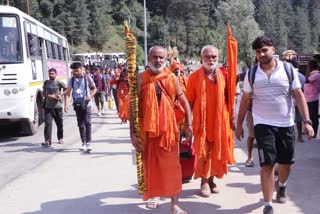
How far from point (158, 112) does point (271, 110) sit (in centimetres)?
121

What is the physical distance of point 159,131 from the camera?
4.82m

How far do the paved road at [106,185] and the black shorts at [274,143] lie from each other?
0.66 meters

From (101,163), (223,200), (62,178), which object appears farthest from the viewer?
(101,163)

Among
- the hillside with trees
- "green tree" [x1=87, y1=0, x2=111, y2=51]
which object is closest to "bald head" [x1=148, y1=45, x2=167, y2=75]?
the hillside with trees

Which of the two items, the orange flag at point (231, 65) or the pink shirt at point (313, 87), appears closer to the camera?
the orange flag at point (231, 65)

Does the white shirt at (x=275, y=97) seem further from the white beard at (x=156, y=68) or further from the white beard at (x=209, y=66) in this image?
the white beard at (x=156, y=68)

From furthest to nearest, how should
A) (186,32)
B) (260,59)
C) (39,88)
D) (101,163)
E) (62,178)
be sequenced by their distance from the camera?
(186,32) → (39,88) → (101,163) → (62,178) → (260,59)

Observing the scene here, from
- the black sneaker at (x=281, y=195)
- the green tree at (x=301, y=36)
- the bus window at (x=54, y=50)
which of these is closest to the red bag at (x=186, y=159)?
the black sneaker at (x=281, y=195)

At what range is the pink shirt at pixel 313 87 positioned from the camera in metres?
8.89

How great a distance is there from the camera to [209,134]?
5.61 meters

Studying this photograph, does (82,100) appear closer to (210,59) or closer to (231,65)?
(210,59)

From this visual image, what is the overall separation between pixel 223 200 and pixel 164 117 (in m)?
1.41

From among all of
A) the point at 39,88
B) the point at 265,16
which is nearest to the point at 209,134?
the point at 39,88

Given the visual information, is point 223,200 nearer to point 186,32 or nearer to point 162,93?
point 162,93
